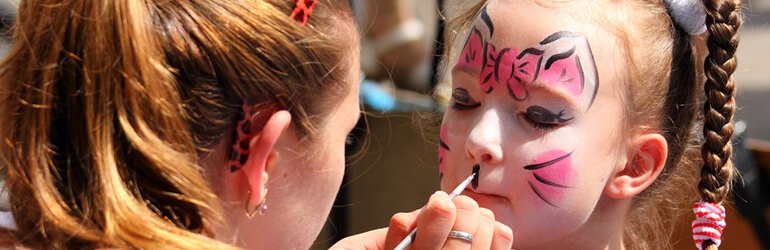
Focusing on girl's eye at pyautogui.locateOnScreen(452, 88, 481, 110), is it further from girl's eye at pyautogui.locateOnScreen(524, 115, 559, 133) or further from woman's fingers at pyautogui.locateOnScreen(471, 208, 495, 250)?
woman's fingers at pyautogui.locateOnScreen(471, 208, 495, 250)

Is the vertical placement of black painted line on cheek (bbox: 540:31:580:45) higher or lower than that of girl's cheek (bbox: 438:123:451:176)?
higher

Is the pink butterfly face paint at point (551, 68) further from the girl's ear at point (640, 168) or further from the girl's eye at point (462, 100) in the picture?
the girl's ear at point (640, 168)

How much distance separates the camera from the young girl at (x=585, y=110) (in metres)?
1.54

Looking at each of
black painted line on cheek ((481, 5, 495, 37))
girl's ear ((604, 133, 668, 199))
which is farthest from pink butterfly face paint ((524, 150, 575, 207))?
black painted line on cheek ((481, 5, 495, 37))

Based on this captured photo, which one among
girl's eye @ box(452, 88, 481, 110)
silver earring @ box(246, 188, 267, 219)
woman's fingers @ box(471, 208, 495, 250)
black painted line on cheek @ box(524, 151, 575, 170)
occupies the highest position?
silver earring @ box(246, 188, 267, 219)

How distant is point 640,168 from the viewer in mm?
1649

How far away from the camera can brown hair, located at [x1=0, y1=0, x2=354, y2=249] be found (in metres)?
1.10

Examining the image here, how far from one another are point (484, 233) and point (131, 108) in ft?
1.57

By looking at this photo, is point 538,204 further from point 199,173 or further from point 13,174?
point 13,174

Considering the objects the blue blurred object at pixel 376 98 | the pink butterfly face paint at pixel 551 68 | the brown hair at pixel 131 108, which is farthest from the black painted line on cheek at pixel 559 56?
the blue blurred object at pixel 376 98

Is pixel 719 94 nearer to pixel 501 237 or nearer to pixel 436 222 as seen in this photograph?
pixel 501 237

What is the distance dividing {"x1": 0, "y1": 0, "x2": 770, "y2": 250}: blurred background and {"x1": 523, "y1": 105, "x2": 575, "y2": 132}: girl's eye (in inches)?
9.0

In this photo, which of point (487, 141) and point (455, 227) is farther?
point (487, 141)

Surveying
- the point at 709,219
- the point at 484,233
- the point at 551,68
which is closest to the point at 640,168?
the point at 709,219
